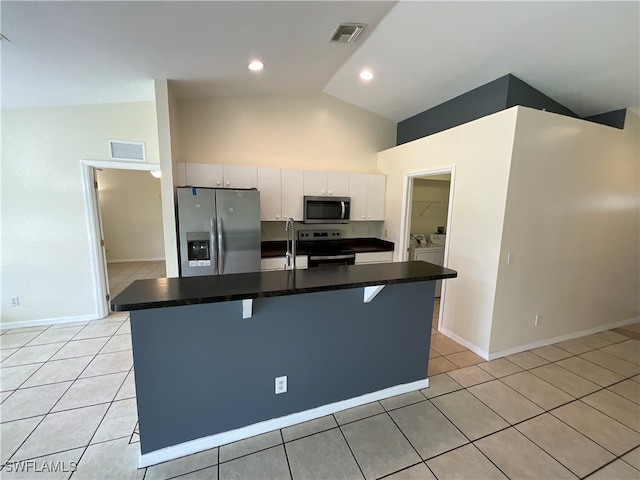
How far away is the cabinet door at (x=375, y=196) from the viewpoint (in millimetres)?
4285

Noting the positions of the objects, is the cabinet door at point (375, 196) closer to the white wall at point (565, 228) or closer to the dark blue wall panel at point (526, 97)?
the dark blue wall panel at point (526, 97)

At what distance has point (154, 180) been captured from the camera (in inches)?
268

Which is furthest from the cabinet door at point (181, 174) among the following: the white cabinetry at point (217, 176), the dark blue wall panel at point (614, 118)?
the dark blue wall panel at point (614, 118)

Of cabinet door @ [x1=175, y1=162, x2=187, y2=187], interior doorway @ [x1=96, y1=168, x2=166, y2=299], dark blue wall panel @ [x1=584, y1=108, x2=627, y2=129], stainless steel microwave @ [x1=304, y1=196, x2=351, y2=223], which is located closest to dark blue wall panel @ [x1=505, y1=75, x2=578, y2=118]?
dark blue wall panel @ [x1=584, y1=108, x2=627, y2=129]

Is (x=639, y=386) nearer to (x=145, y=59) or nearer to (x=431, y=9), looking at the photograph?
(x=431, y=9)

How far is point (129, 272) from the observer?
5770mm

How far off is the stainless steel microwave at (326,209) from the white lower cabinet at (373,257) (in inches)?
24.3

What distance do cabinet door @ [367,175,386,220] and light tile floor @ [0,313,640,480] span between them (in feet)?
7.74

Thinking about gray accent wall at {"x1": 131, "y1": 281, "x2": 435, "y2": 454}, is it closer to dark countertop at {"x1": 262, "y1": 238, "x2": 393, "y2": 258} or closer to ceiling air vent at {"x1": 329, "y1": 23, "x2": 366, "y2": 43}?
dark countertop at {"x1": 262, "y1": 238, "x2": 393, "y2": 258}

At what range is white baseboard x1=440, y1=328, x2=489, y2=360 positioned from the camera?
2.79m

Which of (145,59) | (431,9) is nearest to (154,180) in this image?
(145,59)

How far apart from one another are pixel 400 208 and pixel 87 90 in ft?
13.2

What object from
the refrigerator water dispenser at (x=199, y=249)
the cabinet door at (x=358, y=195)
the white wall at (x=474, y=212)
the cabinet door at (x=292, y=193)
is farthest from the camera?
the cabinet door at (x=358, y=195)

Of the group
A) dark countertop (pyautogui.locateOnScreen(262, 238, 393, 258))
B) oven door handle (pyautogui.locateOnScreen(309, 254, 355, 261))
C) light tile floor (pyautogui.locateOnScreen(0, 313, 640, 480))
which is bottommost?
light tile floor (pyautogui.locateOnScreen(0, 313, 640, 480))
